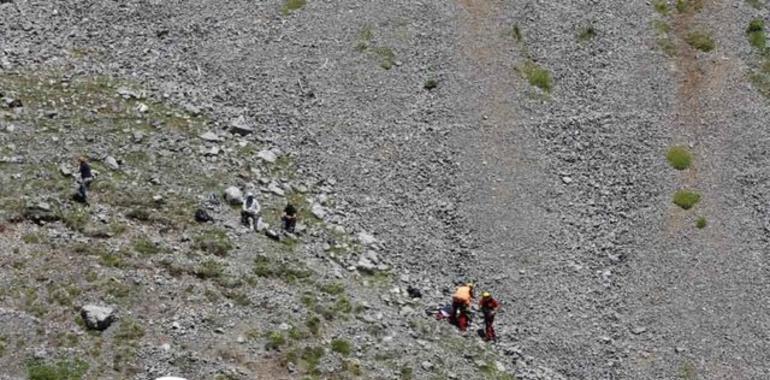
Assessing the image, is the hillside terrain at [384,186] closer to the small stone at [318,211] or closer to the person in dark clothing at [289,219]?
the small stone at [318,211]

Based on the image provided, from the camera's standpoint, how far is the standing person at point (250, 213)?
39.1m

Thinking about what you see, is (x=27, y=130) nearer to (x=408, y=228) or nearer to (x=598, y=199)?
(x=408, y=228)

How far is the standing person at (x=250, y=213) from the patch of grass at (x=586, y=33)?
2051cm

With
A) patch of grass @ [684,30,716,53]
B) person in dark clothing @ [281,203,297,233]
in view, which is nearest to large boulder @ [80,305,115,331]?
person in dark clothing @ [281,203,297,233]

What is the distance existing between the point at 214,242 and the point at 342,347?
6.78m

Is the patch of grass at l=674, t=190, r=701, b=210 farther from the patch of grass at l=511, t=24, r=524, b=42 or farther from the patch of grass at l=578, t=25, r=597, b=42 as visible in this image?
the patch of grass at l=511, t=24, r=524, b=42

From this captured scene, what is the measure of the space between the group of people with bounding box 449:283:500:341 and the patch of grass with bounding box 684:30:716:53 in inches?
802

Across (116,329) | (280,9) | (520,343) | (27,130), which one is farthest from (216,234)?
(280,9)

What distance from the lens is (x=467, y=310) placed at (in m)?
37.8

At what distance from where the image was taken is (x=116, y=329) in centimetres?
3322

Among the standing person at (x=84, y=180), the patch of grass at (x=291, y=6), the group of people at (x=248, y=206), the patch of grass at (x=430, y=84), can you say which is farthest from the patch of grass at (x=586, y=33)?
the standing person at (x=84, y=180)

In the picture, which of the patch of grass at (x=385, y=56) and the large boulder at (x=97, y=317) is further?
the patch of grass at (x=385, y=56)

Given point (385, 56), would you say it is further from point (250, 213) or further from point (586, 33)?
point (250, 213)

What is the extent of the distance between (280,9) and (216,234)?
54.0ft
